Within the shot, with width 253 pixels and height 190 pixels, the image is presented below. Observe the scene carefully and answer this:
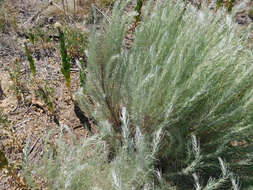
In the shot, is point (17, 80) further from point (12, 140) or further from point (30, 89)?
point (12, 140)

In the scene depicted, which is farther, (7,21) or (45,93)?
(7,21)

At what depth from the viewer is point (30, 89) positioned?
197 centimetres

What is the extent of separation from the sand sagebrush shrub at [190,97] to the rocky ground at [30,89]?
1.41 feet

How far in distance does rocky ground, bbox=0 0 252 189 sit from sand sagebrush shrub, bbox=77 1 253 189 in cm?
43

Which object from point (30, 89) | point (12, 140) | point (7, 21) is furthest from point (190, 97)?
point (7, 21)

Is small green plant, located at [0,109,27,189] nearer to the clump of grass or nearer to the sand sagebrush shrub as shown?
the sand sagebrush shrub

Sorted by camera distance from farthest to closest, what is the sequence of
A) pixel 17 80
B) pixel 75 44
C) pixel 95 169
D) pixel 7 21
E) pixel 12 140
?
1. pixel 7 21
2. pixel 75 44
3. pixel 17 80
4. pixel 12 140
5. pixel 95 169

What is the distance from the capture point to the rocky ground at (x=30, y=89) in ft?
5.27

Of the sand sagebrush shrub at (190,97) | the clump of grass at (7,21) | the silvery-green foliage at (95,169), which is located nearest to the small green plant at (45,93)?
the sand sagebrush shrub at (190,97)

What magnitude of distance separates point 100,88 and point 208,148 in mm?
802

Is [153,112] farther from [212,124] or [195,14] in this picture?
[195,14]

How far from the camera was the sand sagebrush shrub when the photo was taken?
1.16 metres

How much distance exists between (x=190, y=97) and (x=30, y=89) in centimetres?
138

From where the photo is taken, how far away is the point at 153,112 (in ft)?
4.17
